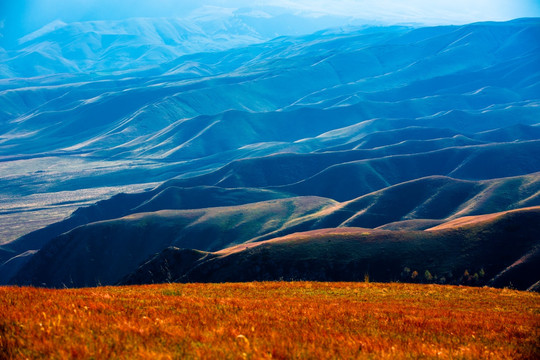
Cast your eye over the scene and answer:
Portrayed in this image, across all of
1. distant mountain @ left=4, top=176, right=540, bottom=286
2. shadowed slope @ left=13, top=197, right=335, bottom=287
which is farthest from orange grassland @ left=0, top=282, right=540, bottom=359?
shadowed slope @ left=13, top=197, right=335, bottom=287

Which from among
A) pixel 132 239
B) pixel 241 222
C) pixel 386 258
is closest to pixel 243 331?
pixel 386 258

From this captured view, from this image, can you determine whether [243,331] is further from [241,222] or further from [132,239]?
[241,222]

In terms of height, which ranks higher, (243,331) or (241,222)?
(243,331)

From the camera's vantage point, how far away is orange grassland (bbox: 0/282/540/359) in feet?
29.8

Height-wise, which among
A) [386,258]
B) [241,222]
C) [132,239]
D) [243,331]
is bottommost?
[241,222]

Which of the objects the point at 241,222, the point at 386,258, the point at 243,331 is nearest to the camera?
the point at 243,331

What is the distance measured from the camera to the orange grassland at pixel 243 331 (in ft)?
29.8

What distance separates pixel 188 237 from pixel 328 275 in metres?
64.6

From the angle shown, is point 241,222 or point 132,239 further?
point 241,222

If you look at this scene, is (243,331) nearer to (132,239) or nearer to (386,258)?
(386,258)

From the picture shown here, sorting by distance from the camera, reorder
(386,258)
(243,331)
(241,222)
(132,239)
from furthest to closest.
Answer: (241,222) → (132,239) → (386,258) → (243,331)

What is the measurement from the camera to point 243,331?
10.8 meters

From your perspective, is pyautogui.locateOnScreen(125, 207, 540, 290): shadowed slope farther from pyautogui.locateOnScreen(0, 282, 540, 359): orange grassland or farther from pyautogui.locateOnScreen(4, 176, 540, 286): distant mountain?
pyautogui.locateOnScreen(0, 282, 540, 359): orange grassland

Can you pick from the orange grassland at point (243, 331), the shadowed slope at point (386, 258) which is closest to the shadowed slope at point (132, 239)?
the shadowed slope at point (386, 258)
